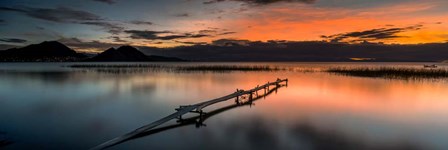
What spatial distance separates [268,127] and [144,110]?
6.18 meters

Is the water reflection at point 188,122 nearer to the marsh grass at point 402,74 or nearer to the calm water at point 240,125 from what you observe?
the calm water at point 240,125

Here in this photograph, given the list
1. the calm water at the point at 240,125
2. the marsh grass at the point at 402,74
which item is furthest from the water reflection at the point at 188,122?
the marsh grass at the point at 402,74

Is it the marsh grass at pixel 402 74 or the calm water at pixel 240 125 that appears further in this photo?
the marsh grass at pixel 402 74

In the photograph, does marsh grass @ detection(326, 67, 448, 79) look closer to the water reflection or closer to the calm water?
the calm water

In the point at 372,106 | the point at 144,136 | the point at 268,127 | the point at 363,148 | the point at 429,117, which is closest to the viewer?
the point at 363,148

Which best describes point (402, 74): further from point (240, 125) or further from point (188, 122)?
point (188, 122)

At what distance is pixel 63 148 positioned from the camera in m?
7.69

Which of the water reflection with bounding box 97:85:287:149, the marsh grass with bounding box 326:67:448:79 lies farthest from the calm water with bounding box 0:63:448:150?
the marsh grass with bounding box 326:67:448:79

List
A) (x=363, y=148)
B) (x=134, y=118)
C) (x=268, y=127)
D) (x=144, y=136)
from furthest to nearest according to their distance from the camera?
1. (x=134, y=118)
2. (x=268, y=127)
3. (x=144, y=136)
4. (x=363, y=148)

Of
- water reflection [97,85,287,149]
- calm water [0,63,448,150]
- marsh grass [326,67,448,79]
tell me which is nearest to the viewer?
water reflection [97,85,287,149]

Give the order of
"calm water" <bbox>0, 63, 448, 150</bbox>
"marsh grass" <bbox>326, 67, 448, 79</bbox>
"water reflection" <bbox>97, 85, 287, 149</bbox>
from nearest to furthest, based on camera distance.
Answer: "water reflection" <bbox>97, 85, 287, 149</bbox>, "calm water" <bbox>0, 63, 448, 150</bbox>, "marsh grass" <bbox>326, 67, 448, 79</bbox>

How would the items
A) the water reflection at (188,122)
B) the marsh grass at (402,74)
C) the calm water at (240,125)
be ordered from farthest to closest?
the marsh grass at (402,74) < the calm water at (240,125) < the water reflection at (188,122)

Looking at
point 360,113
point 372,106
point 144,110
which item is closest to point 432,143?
point 360,113

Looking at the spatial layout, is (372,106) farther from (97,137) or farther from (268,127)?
(97,137)
